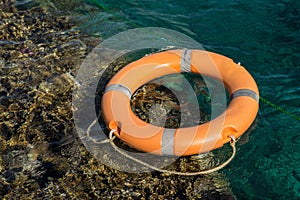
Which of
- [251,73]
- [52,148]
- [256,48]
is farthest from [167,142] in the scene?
[256,48]

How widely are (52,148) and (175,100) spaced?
48.2 inches

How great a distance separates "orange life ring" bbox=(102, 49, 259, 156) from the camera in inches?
116

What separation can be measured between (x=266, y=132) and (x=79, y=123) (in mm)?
1682

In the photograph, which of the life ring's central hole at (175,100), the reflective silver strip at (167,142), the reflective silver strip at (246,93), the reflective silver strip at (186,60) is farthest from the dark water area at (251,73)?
the reflective silver strip at (186,60)

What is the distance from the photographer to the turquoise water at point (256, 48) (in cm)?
310

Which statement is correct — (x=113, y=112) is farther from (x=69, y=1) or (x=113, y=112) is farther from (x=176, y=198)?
(x=69, y=1)

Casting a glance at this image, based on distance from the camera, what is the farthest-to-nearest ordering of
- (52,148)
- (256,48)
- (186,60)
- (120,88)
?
(256,48), (186,60), (120,88), (52,148)

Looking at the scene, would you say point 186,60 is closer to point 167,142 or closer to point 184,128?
point 184,128

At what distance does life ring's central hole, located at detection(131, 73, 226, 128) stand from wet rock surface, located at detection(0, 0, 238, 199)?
1.49 feet

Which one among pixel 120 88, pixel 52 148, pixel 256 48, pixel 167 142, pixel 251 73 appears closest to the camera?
pixel 167 142

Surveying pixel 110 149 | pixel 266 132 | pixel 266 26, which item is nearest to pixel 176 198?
pixel 110 149

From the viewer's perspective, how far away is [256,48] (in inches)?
175

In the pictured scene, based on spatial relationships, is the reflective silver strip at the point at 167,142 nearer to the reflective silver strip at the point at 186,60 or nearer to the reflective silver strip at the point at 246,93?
the reflective silver strip at the point at 246,93

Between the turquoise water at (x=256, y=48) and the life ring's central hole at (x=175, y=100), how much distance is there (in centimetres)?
49
